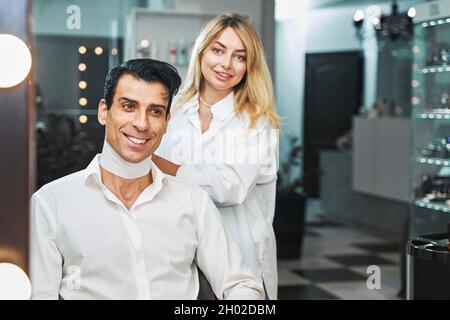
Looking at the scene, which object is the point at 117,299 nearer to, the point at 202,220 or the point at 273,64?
the point at 202,220

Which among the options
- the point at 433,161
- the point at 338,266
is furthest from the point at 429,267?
the point at 338,266

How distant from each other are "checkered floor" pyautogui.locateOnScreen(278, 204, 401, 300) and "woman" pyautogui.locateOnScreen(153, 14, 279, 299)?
2.17m

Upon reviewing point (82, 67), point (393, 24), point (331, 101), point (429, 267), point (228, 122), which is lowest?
point (429, 267)

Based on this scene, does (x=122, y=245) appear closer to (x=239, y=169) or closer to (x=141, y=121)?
(x=141, y=121)

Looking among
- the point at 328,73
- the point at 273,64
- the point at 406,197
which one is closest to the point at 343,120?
the point at 328,73

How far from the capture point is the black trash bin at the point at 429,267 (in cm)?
244

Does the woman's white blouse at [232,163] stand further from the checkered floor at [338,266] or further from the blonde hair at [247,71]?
the checkered floor at [338,266]

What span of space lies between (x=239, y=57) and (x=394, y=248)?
4.88 metres

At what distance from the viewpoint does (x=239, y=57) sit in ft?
5.49

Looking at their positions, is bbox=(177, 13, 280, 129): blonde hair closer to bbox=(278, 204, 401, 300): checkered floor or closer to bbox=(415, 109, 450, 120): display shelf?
bbox=(278, 204, 401, 300): checkered floor

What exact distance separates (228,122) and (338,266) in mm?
3951

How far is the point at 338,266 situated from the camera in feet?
18.0

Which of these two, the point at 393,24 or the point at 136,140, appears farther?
the point at 393,24
